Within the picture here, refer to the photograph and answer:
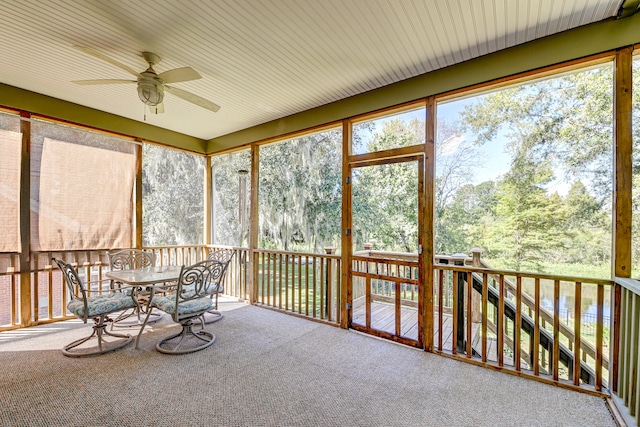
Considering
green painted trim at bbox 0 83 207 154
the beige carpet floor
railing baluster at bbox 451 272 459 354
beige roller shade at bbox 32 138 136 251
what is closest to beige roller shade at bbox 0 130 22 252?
beige roller shade at bbox 32 138 136 251

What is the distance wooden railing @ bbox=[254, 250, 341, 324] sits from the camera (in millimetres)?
3986

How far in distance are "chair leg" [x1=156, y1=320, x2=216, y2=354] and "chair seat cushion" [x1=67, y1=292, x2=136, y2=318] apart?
55 cm

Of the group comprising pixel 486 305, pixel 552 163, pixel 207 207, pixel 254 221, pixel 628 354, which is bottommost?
pixel 628 354

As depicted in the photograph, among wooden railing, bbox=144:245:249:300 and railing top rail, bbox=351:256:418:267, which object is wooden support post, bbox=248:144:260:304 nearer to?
wooden railing, bbox=144:245:249:300

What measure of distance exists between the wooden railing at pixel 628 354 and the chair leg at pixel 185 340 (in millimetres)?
3470

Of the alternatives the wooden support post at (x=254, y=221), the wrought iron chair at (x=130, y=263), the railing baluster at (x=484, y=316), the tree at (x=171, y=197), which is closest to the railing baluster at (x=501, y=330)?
the railing baluster at (x=484, y=316)

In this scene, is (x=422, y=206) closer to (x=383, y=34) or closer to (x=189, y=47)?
(x=383, y=34)

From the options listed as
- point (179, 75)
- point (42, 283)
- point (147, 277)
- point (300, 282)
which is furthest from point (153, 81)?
point (42, 283)

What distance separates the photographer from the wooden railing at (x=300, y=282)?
3986mm

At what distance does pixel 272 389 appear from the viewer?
2279 mm

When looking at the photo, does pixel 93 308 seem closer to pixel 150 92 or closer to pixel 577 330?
pixel 150 92

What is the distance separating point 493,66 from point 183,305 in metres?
3.93

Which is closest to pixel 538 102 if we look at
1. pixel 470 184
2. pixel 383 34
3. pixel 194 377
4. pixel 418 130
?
pixel 470 184

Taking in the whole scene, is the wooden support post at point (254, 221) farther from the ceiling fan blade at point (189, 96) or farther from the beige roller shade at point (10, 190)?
the beige roller shade at point (10, 190)
